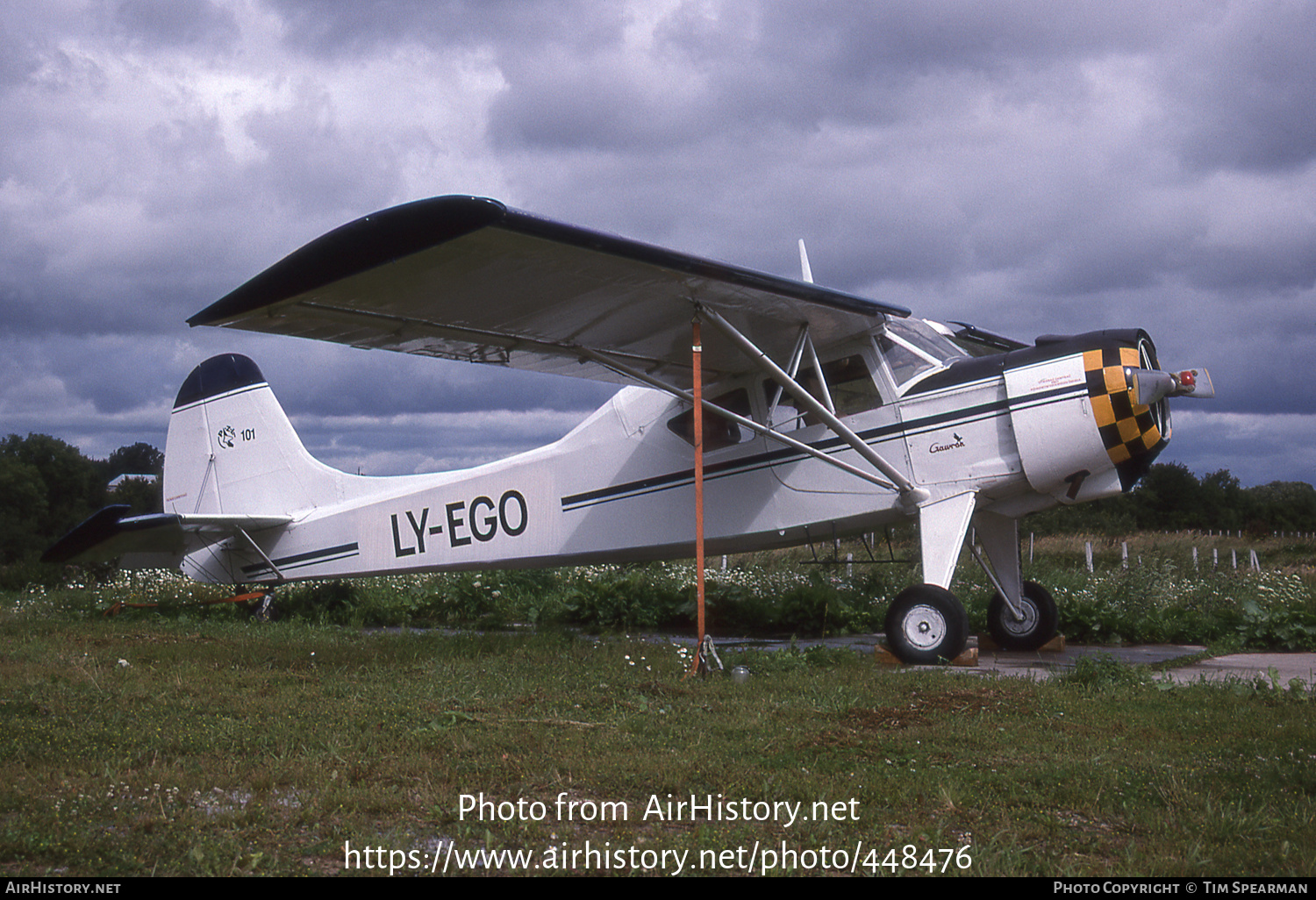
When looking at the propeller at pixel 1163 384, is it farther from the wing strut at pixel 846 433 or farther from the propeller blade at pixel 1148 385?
the wing strut at pixel 846 433

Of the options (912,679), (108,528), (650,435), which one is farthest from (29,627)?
(912,679)

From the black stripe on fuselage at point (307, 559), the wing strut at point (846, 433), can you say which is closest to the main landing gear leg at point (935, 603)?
the wing strut at point (846, 433)

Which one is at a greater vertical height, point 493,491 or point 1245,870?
point 493,491

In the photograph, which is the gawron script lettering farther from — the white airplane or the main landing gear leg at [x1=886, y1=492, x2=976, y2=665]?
the main landing gear leg at [x1=886, y1=492, x2=976, y2=665]

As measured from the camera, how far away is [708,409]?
7922 millimetres

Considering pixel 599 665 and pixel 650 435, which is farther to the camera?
pixel 650 435

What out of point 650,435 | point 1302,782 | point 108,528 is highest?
point 650,435

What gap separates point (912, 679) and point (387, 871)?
3.90 m

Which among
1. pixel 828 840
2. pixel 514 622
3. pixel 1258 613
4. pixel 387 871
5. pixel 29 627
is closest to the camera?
pixel 387 871

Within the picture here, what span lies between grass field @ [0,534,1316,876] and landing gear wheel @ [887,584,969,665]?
74cm

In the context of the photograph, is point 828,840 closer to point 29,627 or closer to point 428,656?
point 428,656

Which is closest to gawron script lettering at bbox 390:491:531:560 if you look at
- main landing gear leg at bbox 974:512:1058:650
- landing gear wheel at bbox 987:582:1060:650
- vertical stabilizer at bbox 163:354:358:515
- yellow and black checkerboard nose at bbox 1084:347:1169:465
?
vertical stabilizer at bbox 163:354:358:515

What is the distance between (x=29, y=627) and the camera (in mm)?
9359

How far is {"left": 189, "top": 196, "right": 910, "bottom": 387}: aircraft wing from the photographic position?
5.40 m
